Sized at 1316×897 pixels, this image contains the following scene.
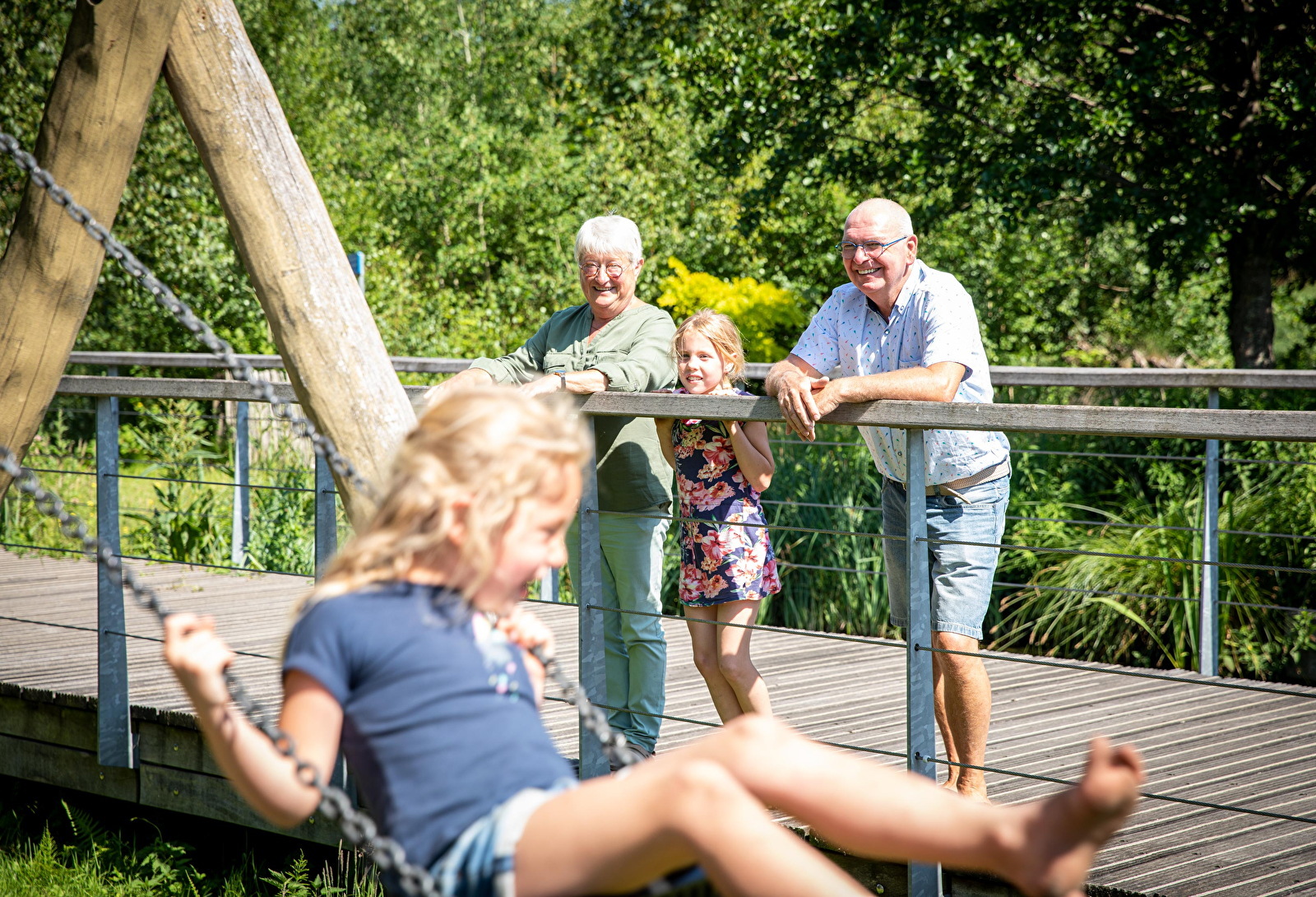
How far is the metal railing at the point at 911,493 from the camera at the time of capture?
267cm

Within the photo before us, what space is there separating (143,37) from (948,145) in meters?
7.29

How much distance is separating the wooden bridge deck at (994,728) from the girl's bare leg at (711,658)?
1.31ft

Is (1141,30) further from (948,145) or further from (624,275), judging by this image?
(624,275)

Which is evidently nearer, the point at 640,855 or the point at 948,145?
the point at 640,855

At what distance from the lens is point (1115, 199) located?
8.46 meters

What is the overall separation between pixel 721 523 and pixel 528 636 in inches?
66.2

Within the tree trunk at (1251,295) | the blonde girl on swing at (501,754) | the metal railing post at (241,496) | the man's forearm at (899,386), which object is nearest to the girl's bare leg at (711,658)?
the man's forearm at (899,386)

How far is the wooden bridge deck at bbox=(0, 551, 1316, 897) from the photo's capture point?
10.5 feet

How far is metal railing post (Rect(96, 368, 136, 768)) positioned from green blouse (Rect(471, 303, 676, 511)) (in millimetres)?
1375

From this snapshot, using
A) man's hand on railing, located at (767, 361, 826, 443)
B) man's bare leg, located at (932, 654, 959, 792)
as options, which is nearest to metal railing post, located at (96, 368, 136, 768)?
man's hand on railing, located at (767, 361, 826, 443)

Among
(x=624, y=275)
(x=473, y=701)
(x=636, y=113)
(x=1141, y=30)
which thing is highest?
(x=636, y=113)

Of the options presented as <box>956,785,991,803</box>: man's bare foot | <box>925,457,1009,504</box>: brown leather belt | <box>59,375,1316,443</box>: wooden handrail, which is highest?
<box>59,375,1316,443</box>: wooden handrail

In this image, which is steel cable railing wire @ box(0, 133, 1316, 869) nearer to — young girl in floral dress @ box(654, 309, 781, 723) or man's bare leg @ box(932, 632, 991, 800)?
man's bare leg @ box(932, 632, 991, 800)

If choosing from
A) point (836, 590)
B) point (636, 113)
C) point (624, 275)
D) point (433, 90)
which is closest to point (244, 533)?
point (836, 590)
